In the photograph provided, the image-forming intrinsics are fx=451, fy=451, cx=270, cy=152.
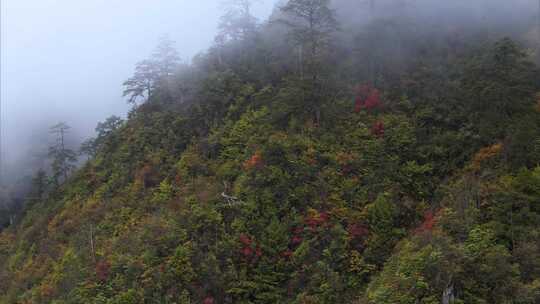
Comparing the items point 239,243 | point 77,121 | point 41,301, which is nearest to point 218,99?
point 239,243

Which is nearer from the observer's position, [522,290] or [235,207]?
[522,290]

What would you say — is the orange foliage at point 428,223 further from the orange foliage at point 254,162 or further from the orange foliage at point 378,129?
the orange foliage at point 254,162

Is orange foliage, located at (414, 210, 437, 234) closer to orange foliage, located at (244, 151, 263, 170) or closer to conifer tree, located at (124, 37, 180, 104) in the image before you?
orange foliage, located at (244, 151, 263, 170)

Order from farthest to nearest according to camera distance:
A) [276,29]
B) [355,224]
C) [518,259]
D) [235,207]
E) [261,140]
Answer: [276,29] < [261,140] < [235,207] < [355,224] < [518,259]

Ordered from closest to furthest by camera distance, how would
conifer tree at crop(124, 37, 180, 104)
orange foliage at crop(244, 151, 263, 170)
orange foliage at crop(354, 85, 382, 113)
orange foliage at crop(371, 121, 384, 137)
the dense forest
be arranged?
the dense forest < orange foliage at crop(244, 151, 263, 170) < orange foliage at crop(371, 121, 384, 137) < orange foliage at crop(354, 85, 382, 113) < conifer tree at crop(124, 37, 180, 104)

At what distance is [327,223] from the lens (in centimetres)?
2448

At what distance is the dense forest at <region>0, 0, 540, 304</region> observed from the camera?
64.6 ft

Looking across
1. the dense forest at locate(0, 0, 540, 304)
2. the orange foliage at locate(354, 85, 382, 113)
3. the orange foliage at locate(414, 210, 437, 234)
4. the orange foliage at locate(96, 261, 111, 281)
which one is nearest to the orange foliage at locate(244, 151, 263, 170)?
the dense forest at locate(0, 0, 540, 304)

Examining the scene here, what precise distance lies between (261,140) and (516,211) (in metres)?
16.6

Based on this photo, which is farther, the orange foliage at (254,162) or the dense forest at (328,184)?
the orange foliage at (254,162)

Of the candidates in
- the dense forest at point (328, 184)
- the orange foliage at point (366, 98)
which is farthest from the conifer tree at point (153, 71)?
the orange foliage at point (366, 98)

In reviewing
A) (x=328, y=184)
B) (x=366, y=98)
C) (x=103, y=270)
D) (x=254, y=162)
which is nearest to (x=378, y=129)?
(x=366, y=98)

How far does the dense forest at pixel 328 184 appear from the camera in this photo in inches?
775

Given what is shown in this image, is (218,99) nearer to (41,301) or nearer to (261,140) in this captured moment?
(261,140)
